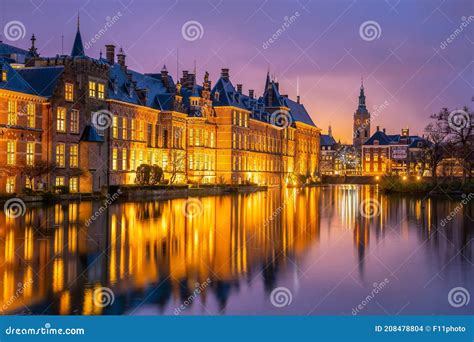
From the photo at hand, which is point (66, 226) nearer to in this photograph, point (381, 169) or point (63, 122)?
point (63, 122)

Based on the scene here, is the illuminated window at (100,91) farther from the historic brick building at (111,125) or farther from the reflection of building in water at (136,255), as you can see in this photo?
the reflection of building in water at (136,255)

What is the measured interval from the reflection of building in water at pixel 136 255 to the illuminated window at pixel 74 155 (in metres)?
15.9

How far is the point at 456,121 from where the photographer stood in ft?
182

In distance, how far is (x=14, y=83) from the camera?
39.8m

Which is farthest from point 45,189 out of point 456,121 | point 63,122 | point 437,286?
point 456,121

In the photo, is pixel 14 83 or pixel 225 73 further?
pixel 225 73

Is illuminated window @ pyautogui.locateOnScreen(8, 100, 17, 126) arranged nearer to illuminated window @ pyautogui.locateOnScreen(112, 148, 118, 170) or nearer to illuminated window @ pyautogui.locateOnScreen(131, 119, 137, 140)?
illuminated window @ pyautogui.locateOnScreen(112, 148, 118, 170)

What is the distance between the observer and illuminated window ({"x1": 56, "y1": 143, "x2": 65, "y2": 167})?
4275 centimetres

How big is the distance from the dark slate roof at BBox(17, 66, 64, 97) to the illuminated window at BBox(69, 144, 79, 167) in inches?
166

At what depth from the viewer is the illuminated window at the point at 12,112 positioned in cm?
3891

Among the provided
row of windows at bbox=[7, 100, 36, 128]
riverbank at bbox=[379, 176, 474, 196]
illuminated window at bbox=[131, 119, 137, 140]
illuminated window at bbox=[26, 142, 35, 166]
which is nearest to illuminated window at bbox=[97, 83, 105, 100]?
illuminated window at bbox=[131, 119, 137, 140]

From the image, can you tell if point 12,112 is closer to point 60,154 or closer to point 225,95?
point 60,154

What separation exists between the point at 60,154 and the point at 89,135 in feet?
9.36

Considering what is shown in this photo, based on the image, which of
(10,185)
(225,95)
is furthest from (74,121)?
(225,95)
